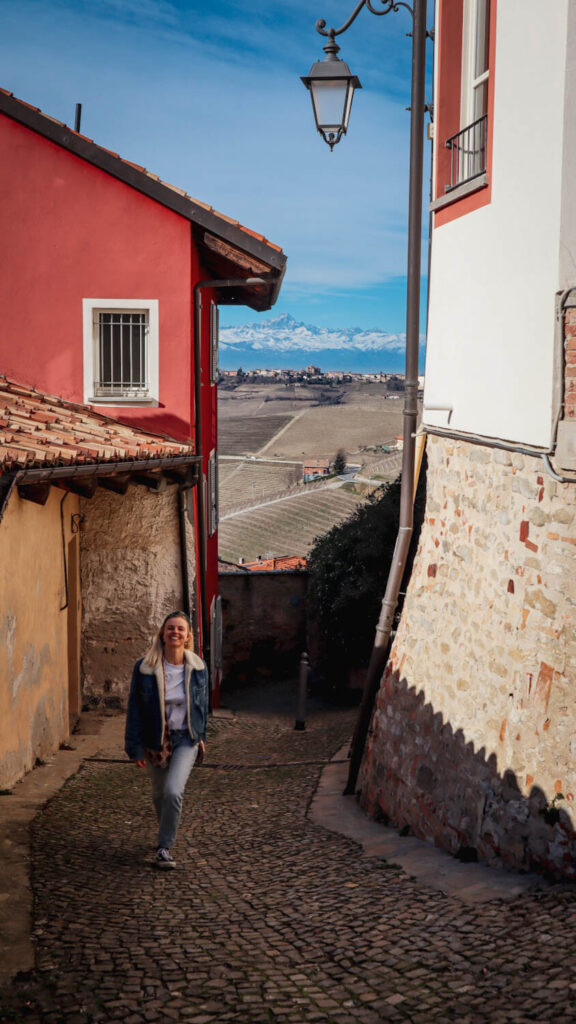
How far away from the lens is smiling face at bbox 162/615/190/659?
589cm

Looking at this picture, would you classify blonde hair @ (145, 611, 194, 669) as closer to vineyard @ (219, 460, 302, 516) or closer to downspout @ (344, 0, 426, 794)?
downspout @ (344, 0, 426, 794)

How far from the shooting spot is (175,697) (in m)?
5.92

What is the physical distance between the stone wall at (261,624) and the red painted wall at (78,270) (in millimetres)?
7115

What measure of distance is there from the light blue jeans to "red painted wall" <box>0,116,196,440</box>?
597 centimetres

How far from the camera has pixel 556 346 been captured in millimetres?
5422

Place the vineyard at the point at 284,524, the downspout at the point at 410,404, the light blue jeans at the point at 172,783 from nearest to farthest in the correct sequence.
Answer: the light blue jeans at the point at 172,783 < the downspout at the point at 410,404 < the vineyard at the point at 284,524

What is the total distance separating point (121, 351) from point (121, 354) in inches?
1.7

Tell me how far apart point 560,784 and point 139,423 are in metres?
7.44

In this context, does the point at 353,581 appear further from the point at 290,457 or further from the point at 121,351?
the point at 290,457

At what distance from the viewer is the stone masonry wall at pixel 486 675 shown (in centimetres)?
525

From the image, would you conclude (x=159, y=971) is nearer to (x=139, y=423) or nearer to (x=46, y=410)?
(x=46, y=410)

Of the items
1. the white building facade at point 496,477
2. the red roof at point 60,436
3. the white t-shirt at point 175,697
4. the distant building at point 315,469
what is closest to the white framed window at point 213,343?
the red roof at point 60,436

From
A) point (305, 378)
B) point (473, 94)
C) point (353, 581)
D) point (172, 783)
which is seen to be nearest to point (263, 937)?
point (172, 783)

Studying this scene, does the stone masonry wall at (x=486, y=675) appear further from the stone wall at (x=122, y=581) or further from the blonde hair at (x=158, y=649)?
the stone wall at (x=122, y=581)
